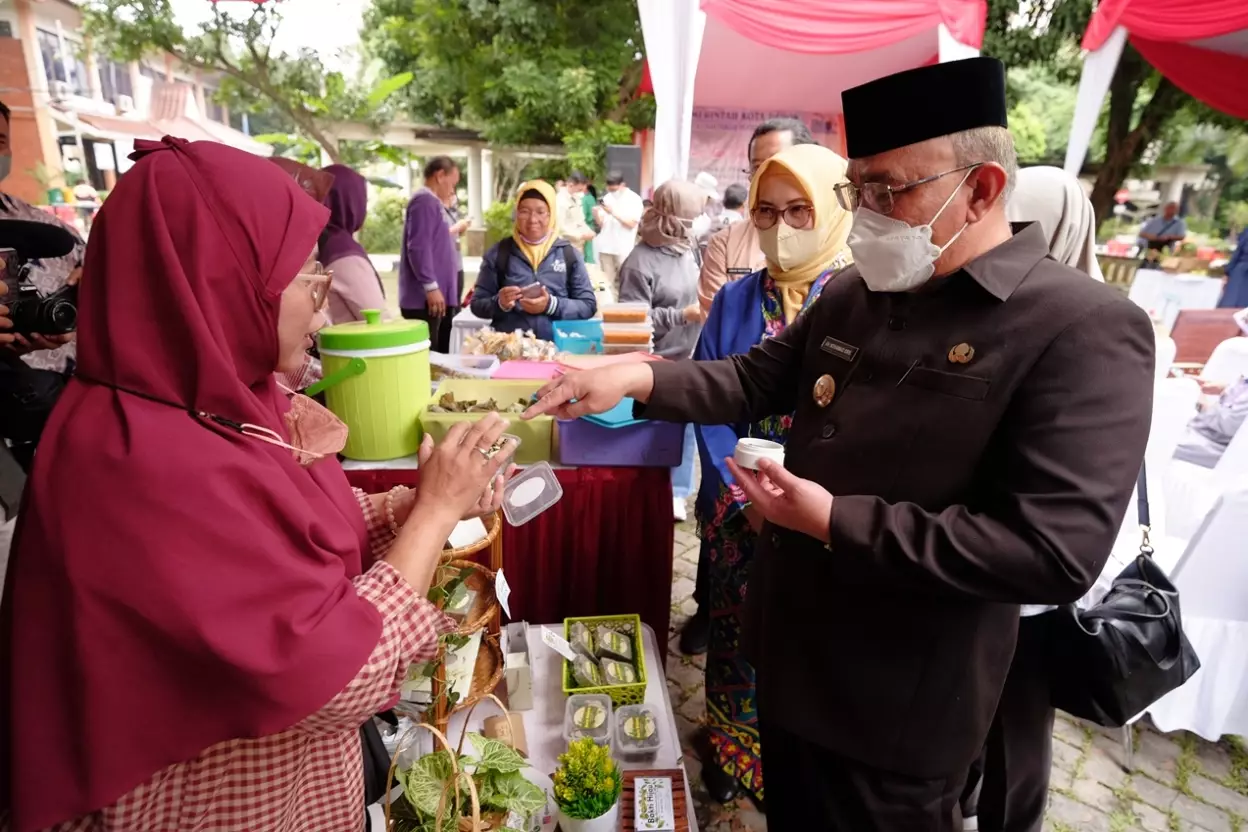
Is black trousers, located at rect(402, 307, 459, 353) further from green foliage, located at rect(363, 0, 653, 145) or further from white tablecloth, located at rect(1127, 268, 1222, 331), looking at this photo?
white tablecloth, located at rect(1127, 268, 1222, 331)

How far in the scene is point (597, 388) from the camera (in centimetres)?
173

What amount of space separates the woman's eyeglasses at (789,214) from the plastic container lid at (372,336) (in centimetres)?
108

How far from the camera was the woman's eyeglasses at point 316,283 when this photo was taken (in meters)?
1.16

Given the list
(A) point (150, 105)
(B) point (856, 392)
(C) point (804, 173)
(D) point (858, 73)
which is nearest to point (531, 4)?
(D) point (858, 73)

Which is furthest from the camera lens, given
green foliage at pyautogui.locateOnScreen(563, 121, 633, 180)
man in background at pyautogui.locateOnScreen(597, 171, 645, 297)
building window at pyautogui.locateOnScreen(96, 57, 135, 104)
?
building window at pyautogui.locateOnScreen(96, 57, 135, 104)

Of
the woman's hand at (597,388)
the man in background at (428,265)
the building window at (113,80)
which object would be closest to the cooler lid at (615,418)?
the woman's hand at (597,388)

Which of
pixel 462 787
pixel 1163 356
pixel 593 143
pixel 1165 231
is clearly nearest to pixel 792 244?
pixel 462 787

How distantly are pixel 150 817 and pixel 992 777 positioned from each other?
6.37 ft

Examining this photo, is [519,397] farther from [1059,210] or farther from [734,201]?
[734,201]

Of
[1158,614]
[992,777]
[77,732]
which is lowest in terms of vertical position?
[992,777]

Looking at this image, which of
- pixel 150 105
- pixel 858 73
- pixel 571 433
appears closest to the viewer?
pixel 571 433

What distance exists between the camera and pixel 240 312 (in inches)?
40.1

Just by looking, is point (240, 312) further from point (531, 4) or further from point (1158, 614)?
point (531, 4)

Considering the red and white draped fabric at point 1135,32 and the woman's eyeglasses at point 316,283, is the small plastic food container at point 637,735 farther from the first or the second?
the red and white draped fabric at point 1135,32
